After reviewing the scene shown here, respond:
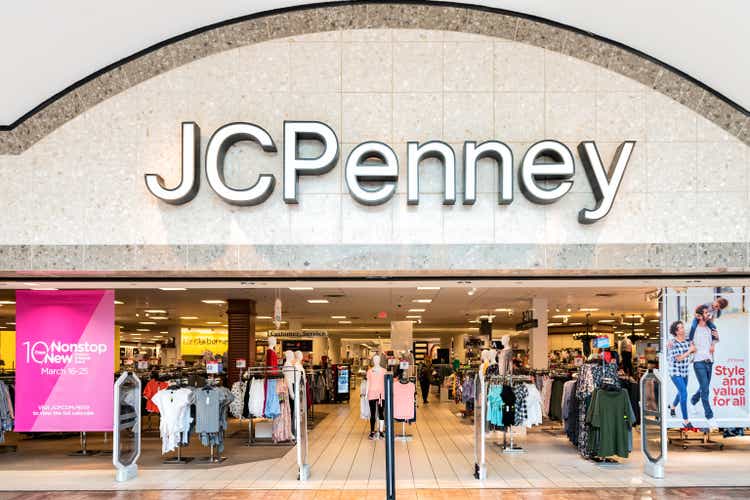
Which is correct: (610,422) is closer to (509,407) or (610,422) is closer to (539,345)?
(509,407)

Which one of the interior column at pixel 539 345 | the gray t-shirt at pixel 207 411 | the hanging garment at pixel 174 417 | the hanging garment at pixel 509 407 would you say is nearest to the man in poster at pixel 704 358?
the hanging garment at pixel 509 407

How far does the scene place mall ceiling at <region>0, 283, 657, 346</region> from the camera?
16016mm

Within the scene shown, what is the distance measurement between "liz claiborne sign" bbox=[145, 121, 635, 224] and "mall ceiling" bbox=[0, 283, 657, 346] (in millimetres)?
3918

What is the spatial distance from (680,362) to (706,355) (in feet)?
1.28

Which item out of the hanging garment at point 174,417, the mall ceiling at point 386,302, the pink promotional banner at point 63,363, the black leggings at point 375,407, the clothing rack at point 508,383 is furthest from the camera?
the mall ceiling at point 386,302

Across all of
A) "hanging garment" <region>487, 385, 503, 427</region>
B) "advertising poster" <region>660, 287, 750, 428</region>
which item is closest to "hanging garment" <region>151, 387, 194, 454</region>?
"hanging garment" <region>487, 385, 503, 427</region>

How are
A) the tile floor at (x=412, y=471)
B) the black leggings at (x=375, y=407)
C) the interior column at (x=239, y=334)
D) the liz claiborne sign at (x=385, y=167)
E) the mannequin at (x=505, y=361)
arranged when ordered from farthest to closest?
1. the interior column at (x=239, y=334)
2. the mannequin at (x=505, y=361)
3. the black leggings at (x=375, y=407)
4. the tile floor at (x=412, y=471)
5. the liz claiborne sign at (x=385, y=167)

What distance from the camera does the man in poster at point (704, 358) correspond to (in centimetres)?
1015

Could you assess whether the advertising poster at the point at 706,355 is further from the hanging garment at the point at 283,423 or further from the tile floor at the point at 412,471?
the hanging garment at the point at 283,423

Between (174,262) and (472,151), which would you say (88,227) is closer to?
(174,262)

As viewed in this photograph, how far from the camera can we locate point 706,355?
10.3m

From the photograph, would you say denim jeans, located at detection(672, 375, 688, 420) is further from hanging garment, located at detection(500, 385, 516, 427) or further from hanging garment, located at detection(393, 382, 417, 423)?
hanging garment, located at detection(393, 382, 417, 423)

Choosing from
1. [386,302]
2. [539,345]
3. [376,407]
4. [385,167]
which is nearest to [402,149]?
[385,167]

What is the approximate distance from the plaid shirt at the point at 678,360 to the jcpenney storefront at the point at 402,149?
2.47 meters
